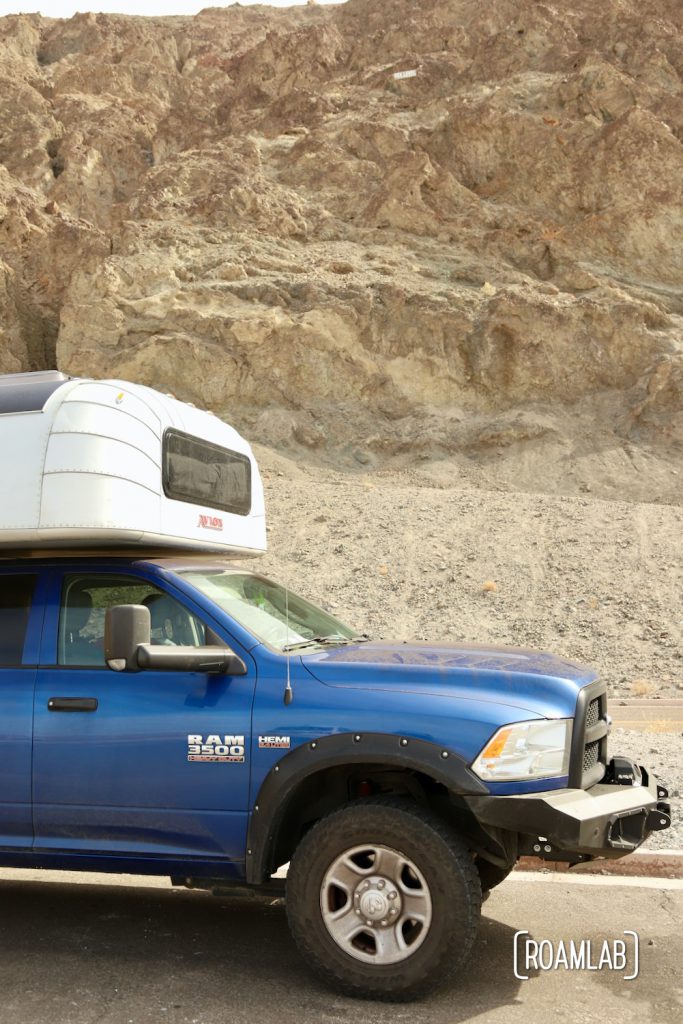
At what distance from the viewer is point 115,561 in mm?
5754

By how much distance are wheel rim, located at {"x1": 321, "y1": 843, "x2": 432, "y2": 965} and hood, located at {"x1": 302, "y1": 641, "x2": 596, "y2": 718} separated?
0.76m

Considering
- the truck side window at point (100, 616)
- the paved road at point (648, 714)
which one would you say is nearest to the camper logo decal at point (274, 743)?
the truck side window at point (100, 616)

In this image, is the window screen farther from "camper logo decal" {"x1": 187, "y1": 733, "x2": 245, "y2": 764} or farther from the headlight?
the headlight

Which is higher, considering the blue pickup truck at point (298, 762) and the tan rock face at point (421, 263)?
the tan rock face at point (421, 263)

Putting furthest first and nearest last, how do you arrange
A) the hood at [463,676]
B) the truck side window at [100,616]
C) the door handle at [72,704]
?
the truck side window at [100,616], the door handle at [72,704], the hood at [463,676]

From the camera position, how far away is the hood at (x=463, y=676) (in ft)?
16.3

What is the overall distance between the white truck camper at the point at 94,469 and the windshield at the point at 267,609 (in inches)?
16.4

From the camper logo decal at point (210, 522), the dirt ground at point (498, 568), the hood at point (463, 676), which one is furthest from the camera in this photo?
the dirt ground at point (498, 568)

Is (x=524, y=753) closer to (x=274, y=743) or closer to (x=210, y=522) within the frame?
(x=274, y=743)

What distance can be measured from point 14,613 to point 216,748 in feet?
4.67

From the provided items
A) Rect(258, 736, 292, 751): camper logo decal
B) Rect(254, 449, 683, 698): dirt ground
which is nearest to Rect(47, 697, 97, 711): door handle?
Rect(258, 736, 292, 751): camper logo decal

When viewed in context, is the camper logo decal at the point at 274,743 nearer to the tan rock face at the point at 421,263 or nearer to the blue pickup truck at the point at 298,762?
the blue pickup truck at the point at 298,762

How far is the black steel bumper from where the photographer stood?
4.71m

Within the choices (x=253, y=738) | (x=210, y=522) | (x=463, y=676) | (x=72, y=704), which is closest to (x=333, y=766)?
(x=253, y=738)
